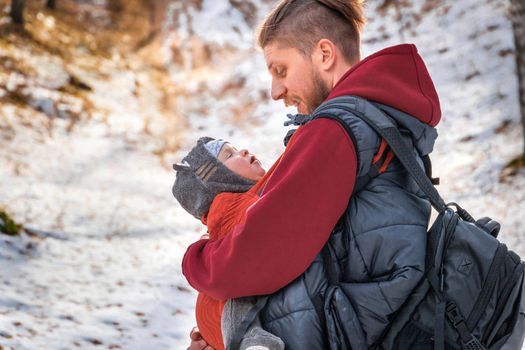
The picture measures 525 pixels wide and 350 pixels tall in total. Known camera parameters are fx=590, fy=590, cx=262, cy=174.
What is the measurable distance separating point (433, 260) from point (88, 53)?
14663mm

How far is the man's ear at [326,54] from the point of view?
2.28 meters

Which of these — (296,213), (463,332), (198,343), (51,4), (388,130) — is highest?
(51,4)

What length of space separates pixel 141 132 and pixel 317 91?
34.3 feet

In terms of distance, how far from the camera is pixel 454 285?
208cm

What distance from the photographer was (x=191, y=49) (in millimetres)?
17516

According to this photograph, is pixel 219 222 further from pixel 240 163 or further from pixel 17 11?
pixel 17 11

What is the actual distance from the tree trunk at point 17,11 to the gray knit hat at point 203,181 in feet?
43.1

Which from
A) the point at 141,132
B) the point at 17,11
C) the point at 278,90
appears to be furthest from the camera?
the point at 17,11

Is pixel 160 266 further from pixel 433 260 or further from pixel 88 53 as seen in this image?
pixel 88 53

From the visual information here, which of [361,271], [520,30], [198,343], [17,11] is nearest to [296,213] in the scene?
[361,271]

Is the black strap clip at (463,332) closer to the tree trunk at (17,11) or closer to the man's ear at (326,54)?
the man's ear at (326,54)

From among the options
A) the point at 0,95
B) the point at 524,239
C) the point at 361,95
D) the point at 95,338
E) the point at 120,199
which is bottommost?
the point at 95,338

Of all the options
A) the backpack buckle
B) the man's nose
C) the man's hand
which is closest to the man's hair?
the man's nose

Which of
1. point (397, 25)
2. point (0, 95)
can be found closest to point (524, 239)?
point (0, 95)
